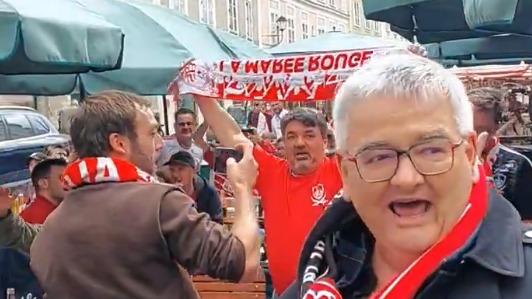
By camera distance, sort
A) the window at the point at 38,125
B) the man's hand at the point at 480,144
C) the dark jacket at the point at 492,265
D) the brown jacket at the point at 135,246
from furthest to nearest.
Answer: the window at the point at 38,125 < the brown jacket at the point at 135,246 < the man's hand at the point at 480,144 < the dark jacket at the point at 492,265

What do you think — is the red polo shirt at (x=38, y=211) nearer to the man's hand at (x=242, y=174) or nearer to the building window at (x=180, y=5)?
the man's hand at (x=242, y=174)

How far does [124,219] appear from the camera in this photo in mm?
3004

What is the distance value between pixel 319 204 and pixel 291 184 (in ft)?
0.59

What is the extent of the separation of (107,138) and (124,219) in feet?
1.11

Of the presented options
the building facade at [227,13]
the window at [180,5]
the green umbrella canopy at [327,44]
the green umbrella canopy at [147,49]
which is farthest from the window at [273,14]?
the green umbrella canopy at [147,49]

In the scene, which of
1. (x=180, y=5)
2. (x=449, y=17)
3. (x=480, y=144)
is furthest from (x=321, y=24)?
(x=480, y=144)

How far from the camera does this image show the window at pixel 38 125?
33.8 feet

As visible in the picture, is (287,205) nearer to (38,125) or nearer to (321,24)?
(38,125)

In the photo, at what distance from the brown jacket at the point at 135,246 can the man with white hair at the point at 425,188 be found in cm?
131

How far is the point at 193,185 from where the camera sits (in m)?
6.14

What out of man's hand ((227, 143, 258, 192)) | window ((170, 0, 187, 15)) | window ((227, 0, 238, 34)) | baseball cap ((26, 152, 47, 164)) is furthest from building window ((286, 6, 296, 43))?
man's hand ((227, 143, 258, 192))

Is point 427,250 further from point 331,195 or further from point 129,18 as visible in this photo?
point 129,18

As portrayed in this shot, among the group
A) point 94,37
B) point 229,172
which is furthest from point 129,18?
point 229,172

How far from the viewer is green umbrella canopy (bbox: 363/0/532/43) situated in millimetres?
3893
